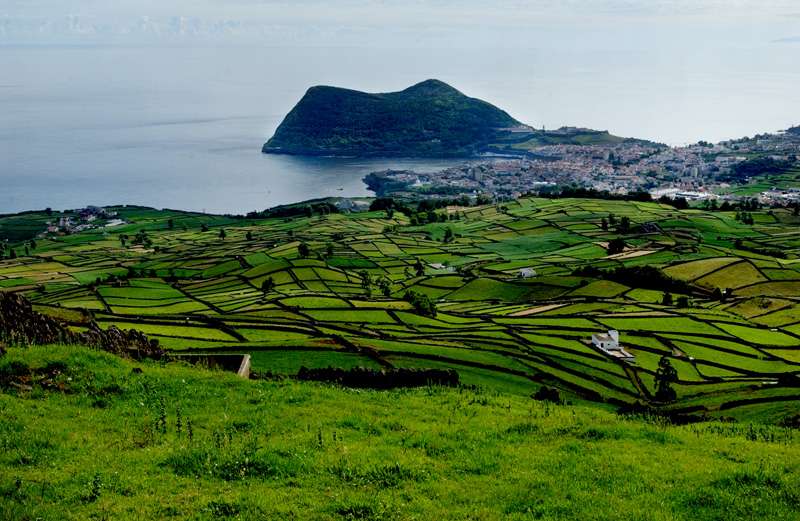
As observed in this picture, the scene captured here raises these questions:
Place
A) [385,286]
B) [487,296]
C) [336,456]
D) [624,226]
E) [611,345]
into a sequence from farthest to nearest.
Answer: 1. [624,226]
2. [385,286]
3. [487,296]
4. [611,345]
5. [336,456]

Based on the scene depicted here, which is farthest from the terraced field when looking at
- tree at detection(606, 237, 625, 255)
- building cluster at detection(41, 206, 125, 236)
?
Answer: building cluster at detection(41, 206, 125, 236)

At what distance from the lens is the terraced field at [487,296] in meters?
38.2

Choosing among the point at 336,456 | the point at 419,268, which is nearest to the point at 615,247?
the point at 419,268

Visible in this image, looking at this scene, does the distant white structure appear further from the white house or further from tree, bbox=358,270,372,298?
tree, bbox=358,270,372,298

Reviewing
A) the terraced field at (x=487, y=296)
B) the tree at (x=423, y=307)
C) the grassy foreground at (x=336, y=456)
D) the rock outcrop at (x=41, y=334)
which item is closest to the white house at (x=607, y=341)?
the terraced field at (x=487, y=296)

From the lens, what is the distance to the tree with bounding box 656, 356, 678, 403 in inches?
1412

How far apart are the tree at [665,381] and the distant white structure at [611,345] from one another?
2.92 meters

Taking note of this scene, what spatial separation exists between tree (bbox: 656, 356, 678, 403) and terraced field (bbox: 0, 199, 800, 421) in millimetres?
696

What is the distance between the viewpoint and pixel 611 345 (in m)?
46.2

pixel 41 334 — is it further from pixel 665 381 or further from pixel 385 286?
pixel 385 286

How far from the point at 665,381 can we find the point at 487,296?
3639cm

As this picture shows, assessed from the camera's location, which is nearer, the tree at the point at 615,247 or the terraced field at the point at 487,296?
the terraced field at the point at 487,296

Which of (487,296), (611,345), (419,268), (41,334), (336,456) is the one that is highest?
(41,334)

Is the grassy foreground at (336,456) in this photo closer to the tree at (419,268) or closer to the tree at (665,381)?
the tree at (665,381)
